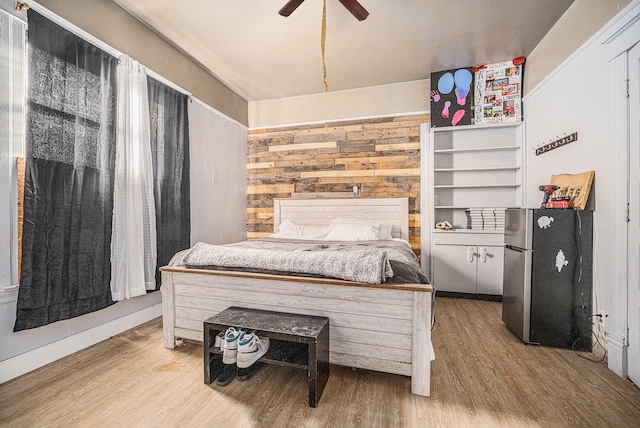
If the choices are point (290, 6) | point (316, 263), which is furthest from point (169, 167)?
point (316, 263)

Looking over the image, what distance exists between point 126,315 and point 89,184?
115 centimetres

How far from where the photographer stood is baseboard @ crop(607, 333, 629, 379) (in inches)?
67.7

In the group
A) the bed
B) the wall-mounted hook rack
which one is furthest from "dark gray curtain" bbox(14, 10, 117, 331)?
the wall-mounted hook rack

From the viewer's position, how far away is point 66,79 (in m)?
1.91

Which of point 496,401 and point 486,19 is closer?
point 496,401

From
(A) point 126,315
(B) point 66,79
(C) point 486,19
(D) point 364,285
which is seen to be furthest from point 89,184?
(C) point 486,19

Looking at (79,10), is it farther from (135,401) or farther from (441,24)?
(441,24)

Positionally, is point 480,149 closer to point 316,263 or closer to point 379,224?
point 379,224

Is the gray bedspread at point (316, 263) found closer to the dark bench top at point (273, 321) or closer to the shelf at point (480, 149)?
the dark bench top at point (273, 321)

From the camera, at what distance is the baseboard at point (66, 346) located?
1697 mm

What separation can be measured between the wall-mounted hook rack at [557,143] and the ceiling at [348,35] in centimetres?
110

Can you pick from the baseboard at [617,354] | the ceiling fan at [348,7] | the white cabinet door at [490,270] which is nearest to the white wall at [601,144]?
the baseboard at [617,354]

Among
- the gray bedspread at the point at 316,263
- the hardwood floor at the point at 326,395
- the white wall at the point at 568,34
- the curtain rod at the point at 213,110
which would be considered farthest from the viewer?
the curtain rod at the point at 213,110

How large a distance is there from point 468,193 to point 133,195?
3686 millimetres
